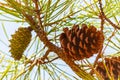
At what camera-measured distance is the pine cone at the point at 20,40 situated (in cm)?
65

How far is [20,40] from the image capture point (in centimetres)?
65

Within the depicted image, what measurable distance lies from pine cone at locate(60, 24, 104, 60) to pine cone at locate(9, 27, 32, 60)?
0.11 m

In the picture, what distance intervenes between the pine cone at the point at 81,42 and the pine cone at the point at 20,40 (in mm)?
114

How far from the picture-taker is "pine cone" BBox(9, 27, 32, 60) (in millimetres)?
652

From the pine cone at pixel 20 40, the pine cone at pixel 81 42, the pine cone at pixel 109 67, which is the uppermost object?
the pine cone at pixel 20 40

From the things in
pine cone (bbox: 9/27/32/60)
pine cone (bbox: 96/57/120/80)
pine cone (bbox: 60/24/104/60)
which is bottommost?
pine cone (bbox: 96/57/120/80)

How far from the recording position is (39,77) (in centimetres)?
74

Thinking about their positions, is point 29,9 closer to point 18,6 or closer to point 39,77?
point 18,6

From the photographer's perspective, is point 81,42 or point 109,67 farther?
point 109,67

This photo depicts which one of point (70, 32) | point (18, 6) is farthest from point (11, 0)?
point (70, 32)

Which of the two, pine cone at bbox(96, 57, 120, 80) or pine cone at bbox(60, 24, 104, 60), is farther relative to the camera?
pine cone at bbox(96, 57, 120, 80)

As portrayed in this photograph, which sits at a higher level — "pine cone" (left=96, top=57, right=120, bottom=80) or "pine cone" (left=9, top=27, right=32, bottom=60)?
"pine cone" (left=9, top=27, right=32, bottom=60)

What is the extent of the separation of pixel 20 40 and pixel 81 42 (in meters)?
0.16

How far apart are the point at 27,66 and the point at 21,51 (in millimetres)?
62
